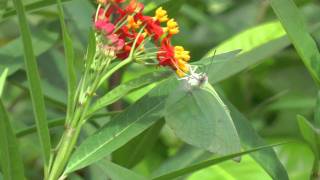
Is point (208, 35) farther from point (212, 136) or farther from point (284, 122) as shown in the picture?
point (212, 136)

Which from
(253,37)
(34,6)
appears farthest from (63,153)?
(253,37)

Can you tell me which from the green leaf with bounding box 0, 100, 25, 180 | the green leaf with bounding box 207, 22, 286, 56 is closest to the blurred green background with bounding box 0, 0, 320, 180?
the green leaf with bounding box 207, 22, 286, 56

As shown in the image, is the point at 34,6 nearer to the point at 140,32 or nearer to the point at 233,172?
the point at 140,32

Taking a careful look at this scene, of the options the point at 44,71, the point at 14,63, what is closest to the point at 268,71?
the point at 44,71

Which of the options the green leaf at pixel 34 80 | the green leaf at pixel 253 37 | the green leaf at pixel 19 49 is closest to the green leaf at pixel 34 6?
the green leaf at pixel 19 49

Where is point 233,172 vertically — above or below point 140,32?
below
